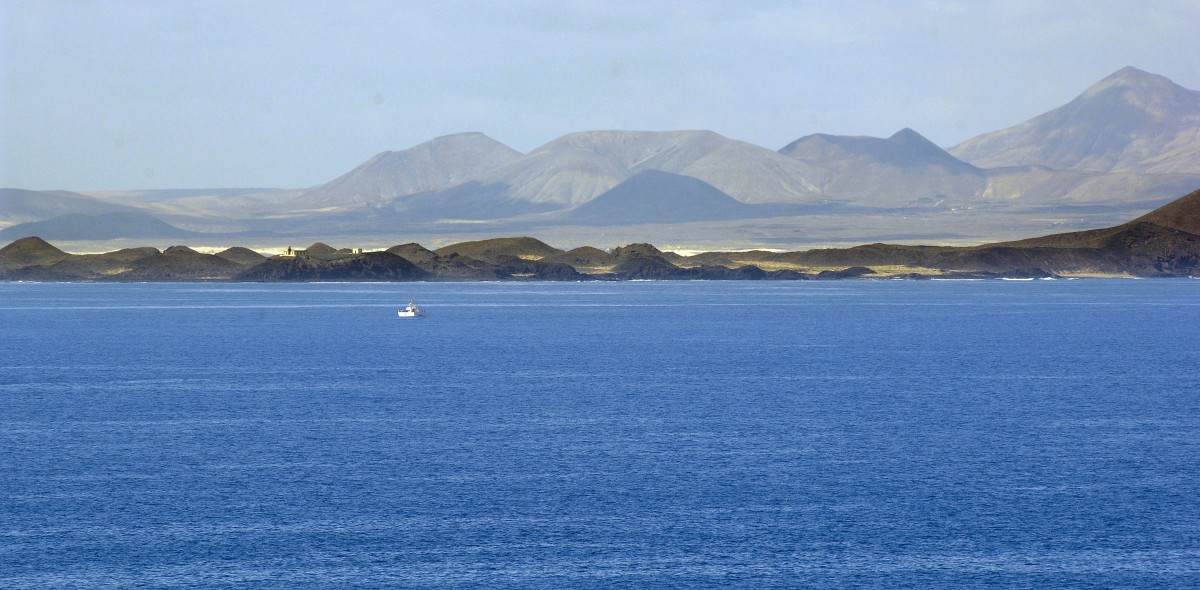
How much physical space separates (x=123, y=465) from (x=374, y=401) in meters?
18.1

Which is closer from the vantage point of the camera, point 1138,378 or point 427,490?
point 427,490

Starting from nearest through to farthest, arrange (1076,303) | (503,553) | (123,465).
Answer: (503,553), (123,465), (1076,303)

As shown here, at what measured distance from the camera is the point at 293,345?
9644 cm

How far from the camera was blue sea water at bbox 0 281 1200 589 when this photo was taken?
30.7m

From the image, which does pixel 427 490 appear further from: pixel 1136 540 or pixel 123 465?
pixel 1136 540

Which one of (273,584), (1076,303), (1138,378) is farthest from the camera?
(1076,303)

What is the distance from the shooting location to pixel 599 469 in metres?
41.8

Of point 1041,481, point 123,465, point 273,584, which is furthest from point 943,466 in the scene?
point 123,465

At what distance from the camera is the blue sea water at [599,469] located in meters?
30.7

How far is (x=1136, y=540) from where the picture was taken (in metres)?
32.8

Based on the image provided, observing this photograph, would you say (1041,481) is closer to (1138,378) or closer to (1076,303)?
(1138,378)

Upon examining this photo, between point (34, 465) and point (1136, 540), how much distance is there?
3124 cm

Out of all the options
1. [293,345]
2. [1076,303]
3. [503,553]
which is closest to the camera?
[503,553]

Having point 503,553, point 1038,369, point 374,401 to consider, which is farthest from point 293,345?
point 503,553
